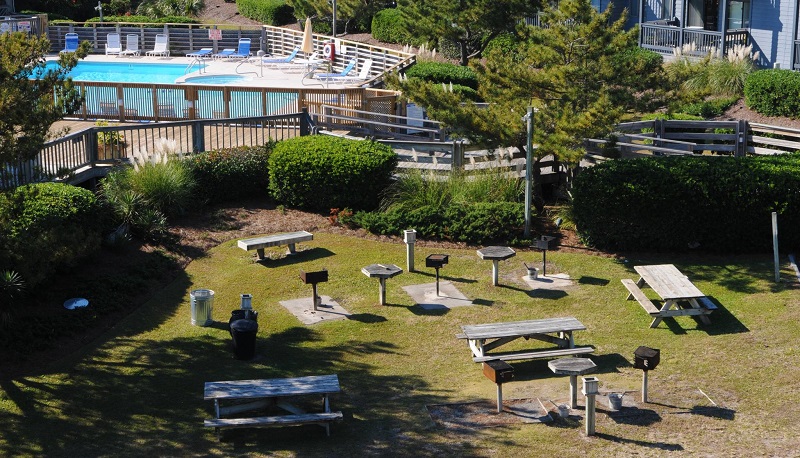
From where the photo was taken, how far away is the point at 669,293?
52.0ft

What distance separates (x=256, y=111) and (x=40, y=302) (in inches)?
490

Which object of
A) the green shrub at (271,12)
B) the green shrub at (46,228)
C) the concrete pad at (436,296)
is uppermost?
the green shrub at (271,12)

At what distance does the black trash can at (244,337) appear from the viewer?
48.0ft

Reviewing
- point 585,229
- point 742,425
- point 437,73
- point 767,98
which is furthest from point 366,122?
point 742,425

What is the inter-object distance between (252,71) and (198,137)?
64.9 ft

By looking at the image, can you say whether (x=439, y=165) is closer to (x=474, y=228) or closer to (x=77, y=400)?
(x=474, y=228)

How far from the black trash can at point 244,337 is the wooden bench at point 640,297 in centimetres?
576

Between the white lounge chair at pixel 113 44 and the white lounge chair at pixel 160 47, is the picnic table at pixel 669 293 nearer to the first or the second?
the white lounge chair at pixel 160 47

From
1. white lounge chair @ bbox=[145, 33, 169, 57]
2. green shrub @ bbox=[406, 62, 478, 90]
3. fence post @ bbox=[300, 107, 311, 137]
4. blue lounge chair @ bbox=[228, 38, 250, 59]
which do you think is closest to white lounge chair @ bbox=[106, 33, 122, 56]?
white lounge chair @ bbox=[145, 33, 169, 57]

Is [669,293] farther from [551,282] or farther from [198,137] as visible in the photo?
[198,137]

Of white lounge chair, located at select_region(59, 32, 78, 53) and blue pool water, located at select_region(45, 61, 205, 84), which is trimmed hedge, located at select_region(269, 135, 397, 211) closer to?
blue pool water, located at select_region(45, 61, 205, 84)

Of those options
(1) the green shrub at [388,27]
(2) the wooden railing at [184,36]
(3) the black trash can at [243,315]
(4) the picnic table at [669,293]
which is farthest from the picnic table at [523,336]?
(1) the green shrub at [388,27]

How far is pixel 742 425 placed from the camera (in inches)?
497

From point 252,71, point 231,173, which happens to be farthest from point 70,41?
point 231,173
